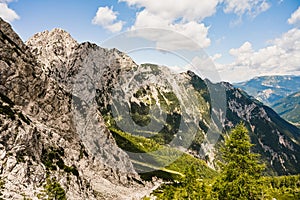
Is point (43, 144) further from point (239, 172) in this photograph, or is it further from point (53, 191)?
point (239, 172)

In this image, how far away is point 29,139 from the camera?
187ft

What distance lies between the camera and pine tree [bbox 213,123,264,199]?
118ft

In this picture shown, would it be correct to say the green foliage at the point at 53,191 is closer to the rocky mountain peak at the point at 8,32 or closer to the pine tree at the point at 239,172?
the pine tree at the point at 239,172

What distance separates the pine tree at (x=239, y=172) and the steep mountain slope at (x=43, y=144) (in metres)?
29.7

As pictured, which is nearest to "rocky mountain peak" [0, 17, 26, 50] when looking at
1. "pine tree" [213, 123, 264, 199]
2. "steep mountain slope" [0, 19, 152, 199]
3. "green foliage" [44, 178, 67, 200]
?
"steep mountain slope" [0, 19, 152, 199]

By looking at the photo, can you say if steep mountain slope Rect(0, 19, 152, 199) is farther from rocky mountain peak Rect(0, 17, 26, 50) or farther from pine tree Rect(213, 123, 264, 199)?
A: pine tree Rect(213, 123, 264, 199)

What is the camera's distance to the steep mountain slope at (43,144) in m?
50.3

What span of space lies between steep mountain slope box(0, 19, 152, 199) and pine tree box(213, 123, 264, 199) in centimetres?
2974

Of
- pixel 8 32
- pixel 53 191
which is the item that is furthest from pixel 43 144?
pixel 8 32

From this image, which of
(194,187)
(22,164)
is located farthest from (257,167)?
(22,164)

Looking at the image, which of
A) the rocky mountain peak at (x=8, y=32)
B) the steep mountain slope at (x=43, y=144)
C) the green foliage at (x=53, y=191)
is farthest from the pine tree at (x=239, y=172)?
the rocky mountain peak at (x=8, y=32)

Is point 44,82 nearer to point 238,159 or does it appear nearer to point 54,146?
point 54,146

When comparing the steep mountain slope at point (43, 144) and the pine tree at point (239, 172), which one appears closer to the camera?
the pine tree at point (239, 172)

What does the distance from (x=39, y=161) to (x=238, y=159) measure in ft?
130
